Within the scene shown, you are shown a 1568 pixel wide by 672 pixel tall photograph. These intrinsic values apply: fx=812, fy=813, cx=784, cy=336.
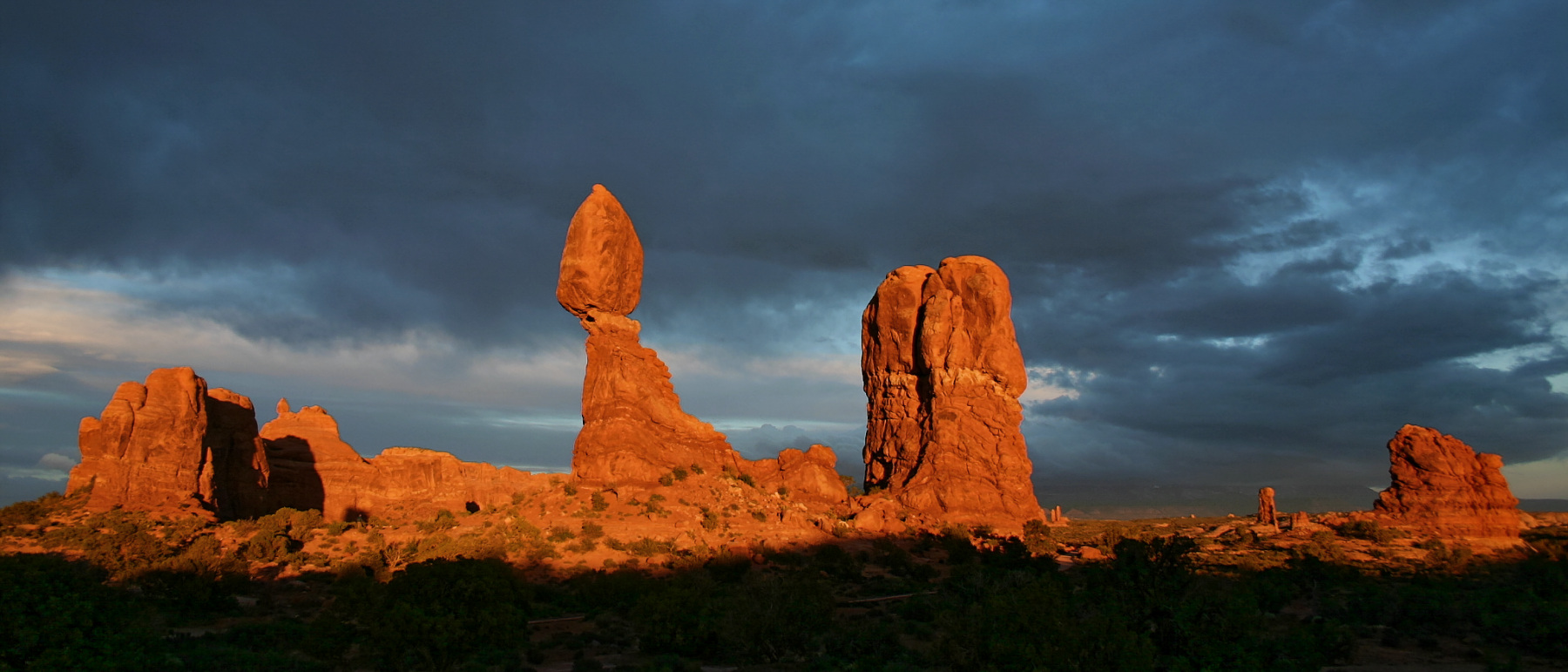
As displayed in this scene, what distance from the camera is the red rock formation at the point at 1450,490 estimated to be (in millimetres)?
59156

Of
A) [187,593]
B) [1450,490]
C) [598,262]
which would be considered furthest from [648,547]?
[1450,490]

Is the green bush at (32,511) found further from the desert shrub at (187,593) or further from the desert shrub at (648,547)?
the desert shrub at (648,547)

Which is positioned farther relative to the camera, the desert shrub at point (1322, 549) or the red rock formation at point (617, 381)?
the desert shrub at point (1322, 549)

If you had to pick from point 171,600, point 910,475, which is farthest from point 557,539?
point 910,475

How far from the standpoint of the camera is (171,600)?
38.7 metres

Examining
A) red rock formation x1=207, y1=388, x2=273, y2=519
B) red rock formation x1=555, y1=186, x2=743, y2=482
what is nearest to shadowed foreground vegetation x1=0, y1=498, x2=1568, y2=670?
red rock formation x1=207, y1=388, x2=273, y2=519

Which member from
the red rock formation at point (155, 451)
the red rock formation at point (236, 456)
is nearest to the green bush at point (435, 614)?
the red rock formation at point (155, 451)

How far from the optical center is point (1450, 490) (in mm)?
60062

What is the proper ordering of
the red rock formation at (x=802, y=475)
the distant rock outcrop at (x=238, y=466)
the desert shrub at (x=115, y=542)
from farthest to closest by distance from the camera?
1. the red rock formation at (x=802, y=475)
2. the distant rock outcrop at (x=238, y=466)
3. the desert shrub at (x=115, y=542)

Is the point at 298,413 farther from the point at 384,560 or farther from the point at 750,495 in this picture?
the point at 750,495

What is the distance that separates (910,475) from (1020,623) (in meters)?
40.6

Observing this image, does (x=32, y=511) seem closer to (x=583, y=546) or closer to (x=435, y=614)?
(x=583, y=546)

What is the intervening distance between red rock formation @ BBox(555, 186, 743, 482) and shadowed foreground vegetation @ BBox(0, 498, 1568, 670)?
8.85 m

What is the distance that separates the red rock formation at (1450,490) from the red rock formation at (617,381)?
51611 mm
